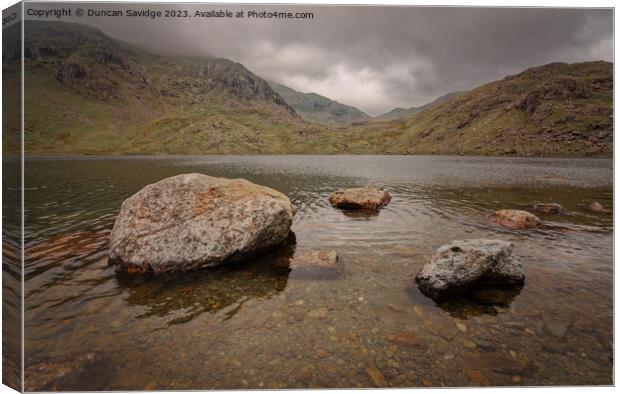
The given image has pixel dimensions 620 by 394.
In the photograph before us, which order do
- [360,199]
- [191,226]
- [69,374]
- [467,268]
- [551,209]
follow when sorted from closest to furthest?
[69,374], [467,268], [191,226], [551,209], [360,199]

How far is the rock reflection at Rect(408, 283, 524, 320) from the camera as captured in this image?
6.52 metres

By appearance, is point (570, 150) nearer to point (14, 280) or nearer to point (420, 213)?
point (420, 213)

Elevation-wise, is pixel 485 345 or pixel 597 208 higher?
pixel 597 208

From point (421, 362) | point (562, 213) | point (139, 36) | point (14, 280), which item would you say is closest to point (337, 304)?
point (421, 362)

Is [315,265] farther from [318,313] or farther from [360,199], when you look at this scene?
[360,199]

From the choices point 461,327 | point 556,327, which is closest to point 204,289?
point 461,327

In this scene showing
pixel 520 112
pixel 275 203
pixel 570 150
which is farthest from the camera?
pixel 520 112

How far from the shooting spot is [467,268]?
739 cm

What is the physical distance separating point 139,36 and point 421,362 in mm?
8498

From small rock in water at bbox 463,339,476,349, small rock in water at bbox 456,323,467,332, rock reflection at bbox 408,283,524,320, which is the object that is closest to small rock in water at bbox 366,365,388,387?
small rock in water at bbox 463,339,476,349

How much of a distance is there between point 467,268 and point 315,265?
4206mm

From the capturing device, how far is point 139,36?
6.29 m

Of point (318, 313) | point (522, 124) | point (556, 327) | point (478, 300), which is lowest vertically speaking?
point (318, 313)

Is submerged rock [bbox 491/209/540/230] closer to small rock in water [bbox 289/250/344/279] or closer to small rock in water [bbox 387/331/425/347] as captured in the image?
small rock in water [bbox 289/250/344/279]
